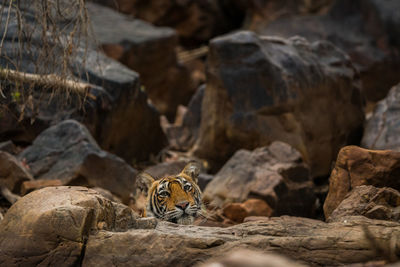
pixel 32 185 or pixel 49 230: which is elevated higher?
pixel 49 230

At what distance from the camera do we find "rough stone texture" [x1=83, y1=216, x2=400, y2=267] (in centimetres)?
356

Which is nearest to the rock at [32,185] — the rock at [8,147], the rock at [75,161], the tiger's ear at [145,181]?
the rock at [75,161]

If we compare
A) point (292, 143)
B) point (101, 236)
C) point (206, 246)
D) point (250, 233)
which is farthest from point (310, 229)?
point (292, 143)

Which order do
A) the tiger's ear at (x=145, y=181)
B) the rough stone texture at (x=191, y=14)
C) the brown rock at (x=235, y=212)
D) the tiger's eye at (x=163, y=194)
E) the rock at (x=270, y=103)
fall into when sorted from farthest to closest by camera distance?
1. the rough stone texture at (x=191, y=14)
2. the rock at (x=270, y=103)
3. the brown rock at (x=235, y=212)
4. the tiger's ear at (x=145, y=181)
5. the tiger's eye at (x=163, y=194)

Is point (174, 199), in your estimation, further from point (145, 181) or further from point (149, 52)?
point (149, 52)

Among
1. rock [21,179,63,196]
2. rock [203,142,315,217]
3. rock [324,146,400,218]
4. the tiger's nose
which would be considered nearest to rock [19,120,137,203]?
rock [21,179,63,196]

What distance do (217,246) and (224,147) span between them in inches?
230

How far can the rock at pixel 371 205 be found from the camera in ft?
14.4

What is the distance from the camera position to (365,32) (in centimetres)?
1534

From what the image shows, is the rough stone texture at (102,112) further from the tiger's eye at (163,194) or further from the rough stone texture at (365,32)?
the rough stone texture at (365,32)

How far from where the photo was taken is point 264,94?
9.13 meters

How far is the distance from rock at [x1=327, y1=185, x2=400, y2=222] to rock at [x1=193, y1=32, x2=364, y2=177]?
14.4 ft


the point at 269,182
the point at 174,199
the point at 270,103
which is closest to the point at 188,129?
the point at 270,103

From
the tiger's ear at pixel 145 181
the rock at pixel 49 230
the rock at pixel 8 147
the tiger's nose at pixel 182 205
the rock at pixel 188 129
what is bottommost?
the rock at pixel 188 129
